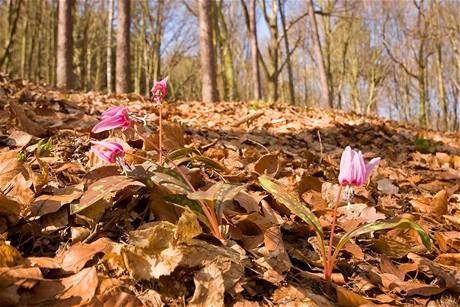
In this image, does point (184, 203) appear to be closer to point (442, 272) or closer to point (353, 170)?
point (353, 170)

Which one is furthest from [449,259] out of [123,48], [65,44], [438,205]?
[65,44]

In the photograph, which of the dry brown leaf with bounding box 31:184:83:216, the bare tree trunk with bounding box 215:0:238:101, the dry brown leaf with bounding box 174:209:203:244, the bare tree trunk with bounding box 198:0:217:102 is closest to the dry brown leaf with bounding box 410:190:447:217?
the dry brown leaf with bounding box 174:209:203:244

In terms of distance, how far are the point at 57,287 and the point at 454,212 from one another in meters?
2.00

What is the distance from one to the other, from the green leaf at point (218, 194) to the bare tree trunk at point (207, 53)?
6193 millimetres

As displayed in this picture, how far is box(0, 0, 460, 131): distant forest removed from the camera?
9.91m

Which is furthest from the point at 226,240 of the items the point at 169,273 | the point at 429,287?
the point at 429,287

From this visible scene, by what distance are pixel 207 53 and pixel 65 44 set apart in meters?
2.61

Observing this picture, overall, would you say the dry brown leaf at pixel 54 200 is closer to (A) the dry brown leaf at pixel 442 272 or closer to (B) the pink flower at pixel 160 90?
(B) the pink flower at pixel 160 90

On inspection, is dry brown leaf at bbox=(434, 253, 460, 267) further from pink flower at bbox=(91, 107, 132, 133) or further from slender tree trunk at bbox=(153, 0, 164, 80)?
slender tree trunk at bbox=(153, 0, 164, 80)

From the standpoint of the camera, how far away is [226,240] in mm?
1276

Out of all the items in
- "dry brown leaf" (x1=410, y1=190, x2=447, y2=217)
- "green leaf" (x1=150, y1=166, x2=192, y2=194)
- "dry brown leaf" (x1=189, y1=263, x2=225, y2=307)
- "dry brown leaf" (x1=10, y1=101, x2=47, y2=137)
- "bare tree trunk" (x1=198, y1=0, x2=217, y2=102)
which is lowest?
"dry brown leaf" (x1=189, y1=263, x2=225, y2=307)

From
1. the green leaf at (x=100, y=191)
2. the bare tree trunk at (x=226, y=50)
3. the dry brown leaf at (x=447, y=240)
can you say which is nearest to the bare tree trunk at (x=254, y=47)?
the bare tree trunk at (x=226, y=50)

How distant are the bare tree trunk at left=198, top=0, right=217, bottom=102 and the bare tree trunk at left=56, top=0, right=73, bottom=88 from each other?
7.89 ft

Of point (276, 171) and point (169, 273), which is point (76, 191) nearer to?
point (169, 273)
